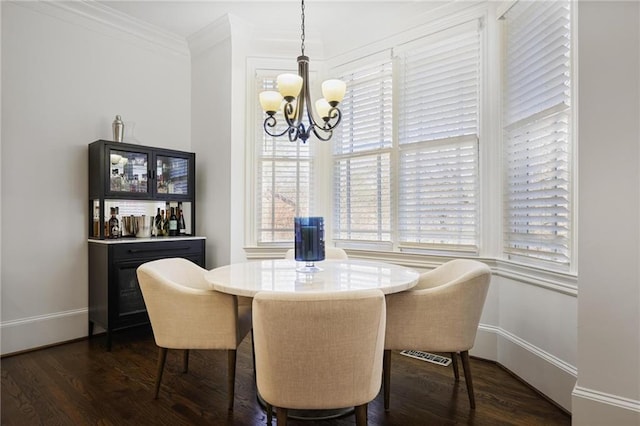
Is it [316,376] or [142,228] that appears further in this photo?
[142,228]

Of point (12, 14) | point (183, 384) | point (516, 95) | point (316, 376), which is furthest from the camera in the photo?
point (12, 14)

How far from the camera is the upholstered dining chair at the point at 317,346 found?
1.29 m

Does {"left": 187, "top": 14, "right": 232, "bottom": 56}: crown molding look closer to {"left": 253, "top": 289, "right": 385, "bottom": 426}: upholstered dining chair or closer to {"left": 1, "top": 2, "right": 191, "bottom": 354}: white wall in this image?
{"left": 1, "top": 2, "right": 191, "bottom": 354}: white wall

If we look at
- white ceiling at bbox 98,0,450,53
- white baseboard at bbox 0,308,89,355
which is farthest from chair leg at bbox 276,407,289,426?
white ceiling at bbox 98,0,450,53

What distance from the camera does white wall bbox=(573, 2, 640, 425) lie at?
1547mm

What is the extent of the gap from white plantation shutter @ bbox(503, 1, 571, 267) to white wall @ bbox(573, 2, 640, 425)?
470mm

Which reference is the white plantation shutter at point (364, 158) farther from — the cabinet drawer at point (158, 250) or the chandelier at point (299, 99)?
the cabinet drawer at point (158, 250)

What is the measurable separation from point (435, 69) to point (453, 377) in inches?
92.4

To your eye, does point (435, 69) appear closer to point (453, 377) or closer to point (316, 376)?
point (453, 377)

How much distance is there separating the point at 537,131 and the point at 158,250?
3.09 m

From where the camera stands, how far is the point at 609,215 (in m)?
1.60

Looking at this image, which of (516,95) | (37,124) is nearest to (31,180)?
(37,124)

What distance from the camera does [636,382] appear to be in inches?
61.3

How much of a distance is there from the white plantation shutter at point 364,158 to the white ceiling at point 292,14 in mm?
370
